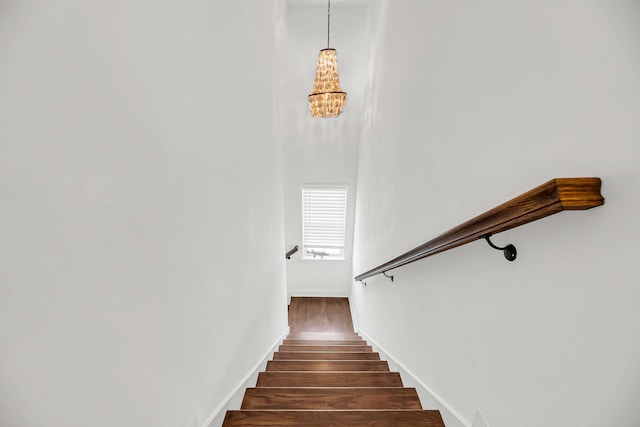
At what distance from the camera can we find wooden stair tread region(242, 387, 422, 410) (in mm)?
1581

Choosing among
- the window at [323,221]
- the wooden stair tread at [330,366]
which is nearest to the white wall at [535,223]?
the wooden stair tread at [330,366]

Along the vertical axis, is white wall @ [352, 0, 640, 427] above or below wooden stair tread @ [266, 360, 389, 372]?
above

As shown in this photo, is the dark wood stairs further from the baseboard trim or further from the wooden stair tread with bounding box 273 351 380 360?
the wooden stair tread with bounding box 273 351 380 360

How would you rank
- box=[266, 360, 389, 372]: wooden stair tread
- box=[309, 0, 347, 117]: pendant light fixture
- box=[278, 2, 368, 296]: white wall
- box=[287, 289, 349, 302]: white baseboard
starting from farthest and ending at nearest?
box=[287, 289, 349, 302]: white baseboard < box=[278, 2, 368, 296]: white wall < box=[309, 0, 347, 117]: pendant light fixture < box=[266, 360, 389, 372]: wooden stair tread

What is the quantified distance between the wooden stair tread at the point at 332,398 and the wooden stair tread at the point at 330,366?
0.54 meters

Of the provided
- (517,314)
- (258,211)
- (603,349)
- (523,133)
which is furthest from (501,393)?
(258,211)

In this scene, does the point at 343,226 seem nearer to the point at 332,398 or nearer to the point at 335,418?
the point at 332,398

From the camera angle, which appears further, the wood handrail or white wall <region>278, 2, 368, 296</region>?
white wall <region>278, 2, 368, 296</region>

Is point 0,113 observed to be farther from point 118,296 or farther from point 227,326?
point 227,326

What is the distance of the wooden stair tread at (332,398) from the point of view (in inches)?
62.2

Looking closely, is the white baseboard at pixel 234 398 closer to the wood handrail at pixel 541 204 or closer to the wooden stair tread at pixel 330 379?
the wooden stair tread at pixel 330 379

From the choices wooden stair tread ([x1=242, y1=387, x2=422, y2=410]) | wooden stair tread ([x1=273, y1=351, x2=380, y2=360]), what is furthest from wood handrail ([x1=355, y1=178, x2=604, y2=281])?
wooden stair tread ([x1=273, y1=351, x2=380, y2=360])

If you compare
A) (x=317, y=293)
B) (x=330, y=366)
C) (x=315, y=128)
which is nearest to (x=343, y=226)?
(x=317, y=293)

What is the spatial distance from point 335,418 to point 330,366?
88 cm
